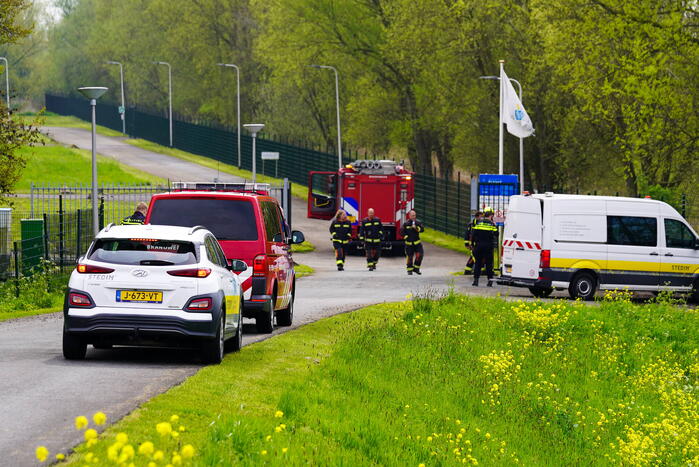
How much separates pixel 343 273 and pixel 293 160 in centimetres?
3366

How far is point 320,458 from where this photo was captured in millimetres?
9273

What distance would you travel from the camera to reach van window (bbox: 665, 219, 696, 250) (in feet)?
90.8

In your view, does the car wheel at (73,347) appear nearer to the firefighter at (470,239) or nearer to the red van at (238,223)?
the red van at (238,223)

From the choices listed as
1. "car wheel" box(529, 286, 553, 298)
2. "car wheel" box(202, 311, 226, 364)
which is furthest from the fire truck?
"car wheel" box(202, 311, 226, 364)

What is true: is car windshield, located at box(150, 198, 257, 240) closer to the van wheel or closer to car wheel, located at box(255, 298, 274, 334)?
car wheel, located at box(255, 298, 274, 334)

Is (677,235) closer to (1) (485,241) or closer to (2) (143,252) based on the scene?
(1) (485,241)

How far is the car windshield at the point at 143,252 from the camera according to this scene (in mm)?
13086

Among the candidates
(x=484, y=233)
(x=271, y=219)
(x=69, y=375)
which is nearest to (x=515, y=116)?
(x=484, y=233)

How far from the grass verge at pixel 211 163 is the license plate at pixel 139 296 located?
47852 mm

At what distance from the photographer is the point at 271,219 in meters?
17.7

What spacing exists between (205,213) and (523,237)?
12.1 metres

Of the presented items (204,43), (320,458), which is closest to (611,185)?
(204,43)

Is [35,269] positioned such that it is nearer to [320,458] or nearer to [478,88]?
[320,458]

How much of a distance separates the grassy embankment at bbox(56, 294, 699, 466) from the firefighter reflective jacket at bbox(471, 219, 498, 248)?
5.34 m
